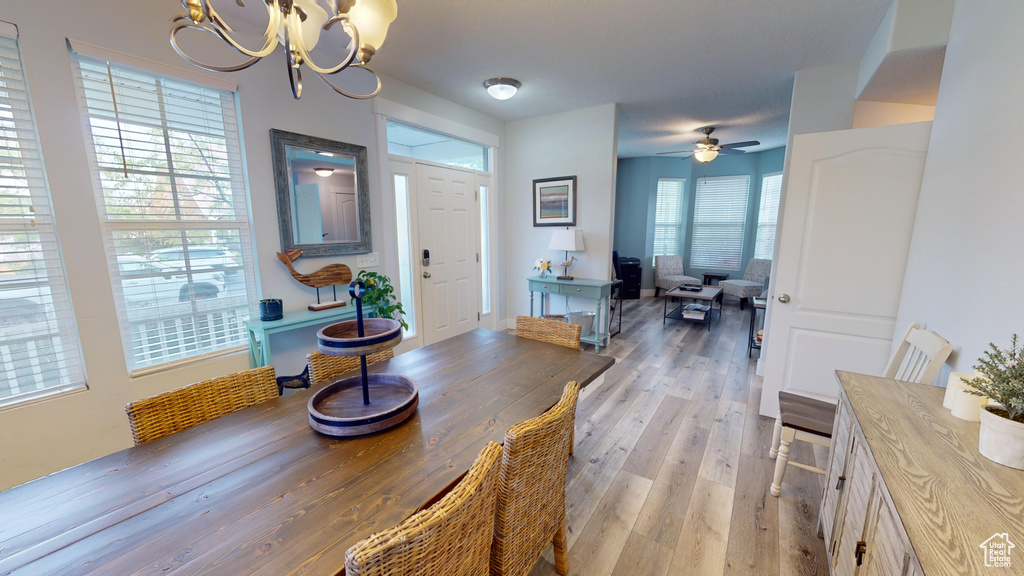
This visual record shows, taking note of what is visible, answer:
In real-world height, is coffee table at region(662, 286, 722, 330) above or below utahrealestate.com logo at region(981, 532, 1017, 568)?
below

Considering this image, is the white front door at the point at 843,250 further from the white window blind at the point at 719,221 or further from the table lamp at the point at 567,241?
the white window blind at the point at 719,221

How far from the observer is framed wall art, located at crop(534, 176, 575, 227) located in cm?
415

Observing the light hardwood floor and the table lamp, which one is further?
the table lamp

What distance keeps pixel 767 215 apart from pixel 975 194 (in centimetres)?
554

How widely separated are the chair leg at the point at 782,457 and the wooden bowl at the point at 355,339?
1.84 meters

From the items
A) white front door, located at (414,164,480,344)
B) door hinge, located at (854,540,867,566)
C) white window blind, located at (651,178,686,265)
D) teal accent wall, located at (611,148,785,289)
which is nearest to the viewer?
door hinge, located at (854,540,867,566)

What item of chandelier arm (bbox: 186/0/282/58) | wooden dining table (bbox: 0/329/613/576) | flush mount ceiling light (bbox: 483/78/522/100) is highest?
flush mount ceiling light (bbox: 483/78/522/100)

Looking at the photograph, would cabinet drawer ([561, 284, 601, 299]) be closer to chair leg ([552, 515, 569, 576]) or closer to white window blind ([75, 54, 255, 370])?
chair leg ([552, 515, 569, 576])

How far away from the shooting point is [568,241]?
13.1 feet

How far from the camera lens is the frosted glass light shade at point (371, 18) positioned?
128cm

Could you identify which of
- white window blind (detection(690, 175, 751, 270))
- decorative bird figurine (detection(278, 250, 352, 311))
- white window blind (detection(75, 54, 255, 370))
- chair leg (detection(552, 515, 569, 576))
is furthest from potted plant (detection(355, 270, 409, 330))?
white window blind (detection(690, 175, 751, 270))

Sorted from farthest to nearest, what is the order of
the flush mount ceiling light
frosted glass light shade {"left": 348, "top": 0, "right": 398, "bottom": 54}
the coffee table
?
the coffee table
the flush mount ceiling light
frosted glass light shade {"left": 348, "top": 0, "right": 398, "bottom": 54}

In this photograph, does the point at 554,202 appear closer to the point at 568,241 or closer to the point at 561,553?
the point at 568,241

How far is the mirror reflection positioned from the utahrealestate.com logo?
128 inches
